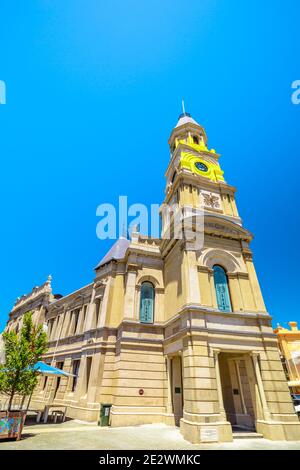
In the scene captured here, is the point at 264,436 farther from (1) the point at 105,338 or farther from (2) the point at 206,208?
(2) the point at 206,208

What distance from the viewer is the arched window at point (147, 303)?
18.0 meters

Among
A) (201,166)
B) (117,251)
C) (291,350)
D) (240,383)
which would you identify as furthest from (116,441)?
(291,350)

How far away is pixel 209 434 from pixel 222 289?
7646 mm

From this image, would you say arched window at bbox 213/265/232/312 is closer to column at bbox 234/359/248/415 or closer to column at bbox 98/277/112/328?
column at bbox 234/359/248/415

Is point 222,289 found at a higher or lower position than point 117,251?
lower

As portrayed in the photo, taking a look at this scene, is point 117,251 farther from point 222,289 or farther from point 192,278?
point 222,289

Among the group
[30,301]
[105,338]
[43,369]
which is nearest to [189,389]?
[105,338]

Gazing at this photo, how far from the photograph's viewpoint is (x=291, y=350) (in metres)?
35.1

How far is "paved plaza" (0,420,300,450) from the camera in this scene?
31.7ft

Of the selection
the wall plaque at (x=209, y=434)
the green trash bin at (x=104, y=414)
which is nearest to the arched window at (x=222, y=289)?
the wall plaque at (x=209, y=434)

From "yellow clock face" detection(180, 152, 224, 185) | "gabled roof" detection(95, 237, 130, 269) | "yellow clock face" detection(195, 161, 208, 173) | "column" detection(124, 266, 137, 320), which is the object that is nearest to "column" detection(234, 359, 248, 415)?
"column" detection(124, 266, 137, 320)

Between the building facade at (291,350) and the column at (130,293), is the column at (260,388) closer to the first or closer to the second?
the column at (130,293)

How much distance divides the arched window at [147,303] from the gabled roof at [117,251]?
13.3 feet

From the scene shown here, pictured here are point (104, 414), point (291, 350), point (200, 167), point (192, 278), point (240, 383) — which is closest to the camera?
point (192, 278)
